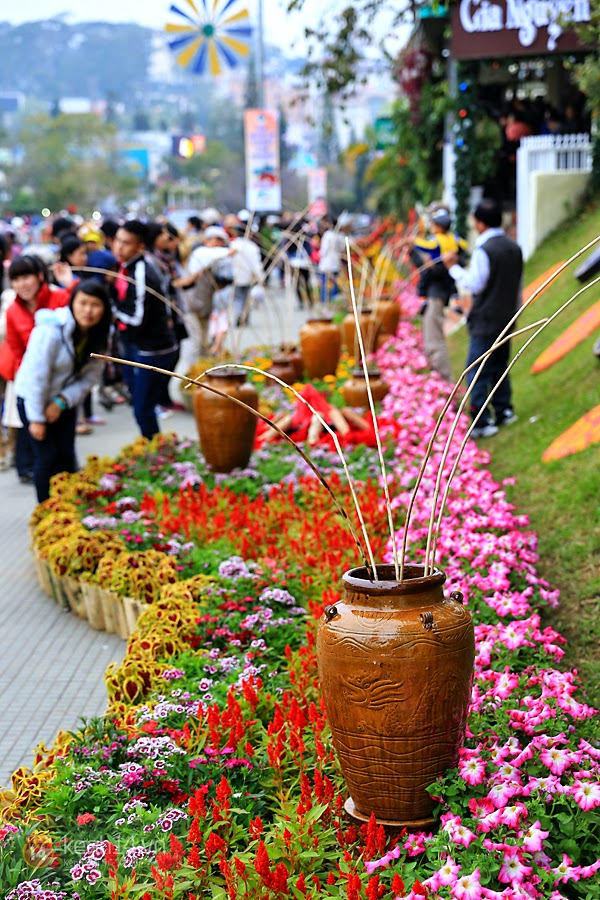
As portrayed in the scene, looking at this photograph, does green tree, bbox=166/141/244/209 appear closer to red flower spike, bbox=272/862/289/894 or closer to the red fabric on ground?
the red fabric on ground

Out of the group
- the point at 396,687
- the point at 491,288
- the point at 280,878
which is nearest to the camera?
the point at 280,878

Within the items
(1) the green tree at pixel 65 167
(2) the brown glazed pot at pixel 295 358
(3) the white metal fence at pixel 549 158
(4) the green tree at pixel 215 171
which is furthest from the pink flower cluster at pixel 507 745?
(4) the green tree at pixel 215 171

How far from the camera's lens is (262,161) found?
61.4 feet

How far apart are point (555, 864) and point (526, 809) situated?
0.45 ft

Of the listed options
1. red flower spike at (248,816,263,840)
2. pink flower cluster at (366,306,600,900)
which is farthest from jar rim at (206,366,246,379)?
red flower spike at (248,816,263,840)

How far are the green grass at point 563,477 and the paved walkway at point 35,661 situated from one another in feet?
6.21

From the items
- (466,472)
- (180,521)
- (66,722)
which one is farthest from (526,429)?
(66,722)

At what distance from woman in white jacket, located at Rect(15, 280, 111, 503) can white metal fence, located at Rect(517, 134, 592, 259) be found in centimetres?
882

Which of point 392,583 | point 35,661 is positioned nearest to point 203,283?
point 35,661

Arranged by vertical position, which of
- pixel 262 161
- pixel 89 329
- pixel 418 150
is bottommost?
pixel 89 329

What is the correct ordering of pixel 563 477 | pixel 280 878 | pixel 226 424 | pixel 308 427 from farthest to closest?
1. pixel 308 427
2. pixel 226 424
3. pixel 563 477
4. pixel 280 878

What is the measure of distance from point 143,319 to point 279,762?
526 cm

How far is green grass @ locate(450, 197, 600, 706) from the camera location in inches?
172

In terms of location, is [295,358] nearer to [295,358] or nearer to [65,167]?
[295,358]
